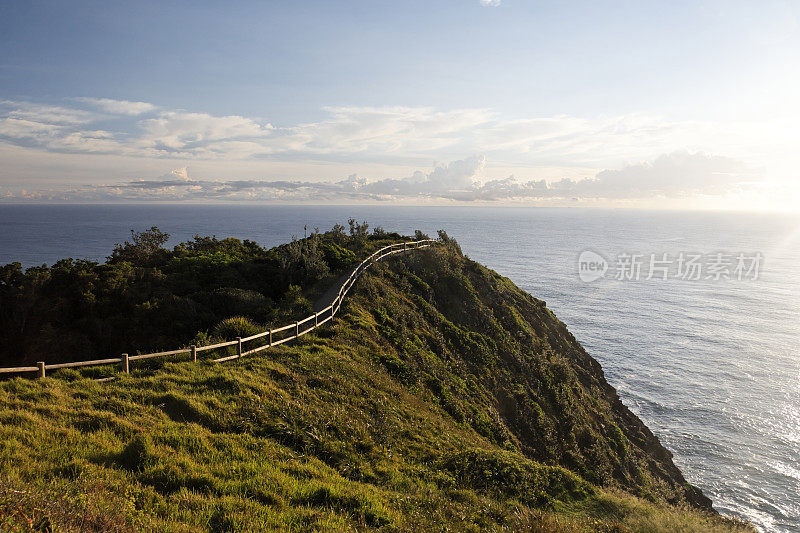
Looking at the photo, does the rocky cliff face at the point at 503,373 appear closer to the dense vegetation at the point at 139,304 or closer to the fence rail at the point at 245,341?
the fence rail at the point at 245,341

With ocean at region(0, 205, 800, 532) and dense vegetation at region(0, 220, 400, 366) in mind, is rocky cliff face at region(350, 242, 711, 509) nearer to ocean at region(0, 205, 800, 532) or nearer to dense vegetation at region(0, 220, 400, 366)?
dense vegetation at region(0, 220, 400, 366)

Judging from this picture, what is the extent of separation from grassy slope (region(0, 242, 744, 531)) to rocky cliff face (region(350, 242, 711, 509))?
0.19 m

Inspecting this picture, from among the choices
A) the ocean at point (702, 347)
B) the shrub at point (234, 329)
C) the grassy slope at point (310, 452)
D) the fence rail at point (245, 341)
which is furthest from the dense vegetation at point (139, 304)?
the ocean at point (702, 347)

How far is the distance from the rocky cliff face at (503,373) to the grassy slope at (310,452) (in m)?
0.19

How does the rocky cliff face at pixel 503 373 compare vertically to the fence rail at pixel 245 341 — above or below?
below

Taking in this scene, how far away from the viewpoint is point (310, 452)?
955 centimetres

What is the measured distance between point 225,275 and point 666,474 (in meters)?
31.4

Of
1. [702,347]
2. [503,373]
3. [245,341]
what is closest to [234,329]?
[245,341]

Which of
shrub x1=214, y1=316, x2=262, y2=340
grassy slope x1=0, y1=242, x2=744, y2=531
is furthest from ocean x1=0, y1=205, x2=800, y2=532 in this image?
shrub x1=214, y1=316, x2=262, y2=340

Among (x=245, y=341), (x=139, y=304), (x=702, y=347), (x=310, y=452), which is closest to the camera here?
(x=310, y=452)

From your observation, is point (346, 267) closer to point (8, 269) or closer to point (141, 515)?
point (8, 269)

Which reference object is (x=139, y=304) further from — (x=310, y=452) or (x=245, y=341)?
(x=310, y=452)

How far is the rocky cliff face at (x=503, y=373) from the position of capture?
19.1 meters

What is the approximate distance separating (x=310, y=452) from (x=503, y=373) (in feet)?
54.9
